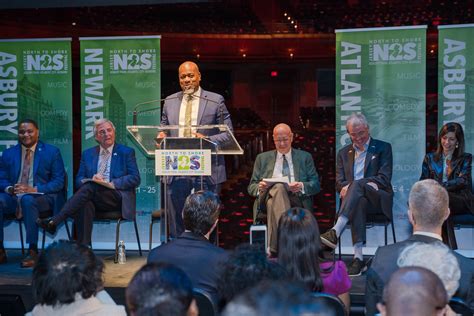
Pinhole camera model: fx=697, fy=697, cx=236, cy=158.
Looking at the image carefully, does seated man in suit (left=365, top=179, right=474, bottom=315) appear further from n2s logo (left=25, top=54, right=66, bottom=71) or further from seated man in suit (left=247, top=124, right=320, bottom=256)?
n2s logo (left=25, top=54, right=66, bottom=71)

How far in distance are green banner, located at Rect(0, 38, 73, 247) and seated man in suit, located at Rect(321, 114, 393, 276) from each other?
8.67ft

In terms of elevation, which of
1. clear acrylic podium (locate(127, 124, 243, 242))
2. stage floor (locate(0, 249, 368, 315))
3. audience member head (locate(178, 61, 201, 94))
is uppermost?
audience member head (locate(178, 61, 201, 94))

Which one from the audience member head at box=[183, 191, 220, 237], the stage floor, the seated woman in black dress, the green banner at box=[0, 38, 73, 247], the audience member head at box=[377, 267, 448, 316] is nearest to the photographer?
the audience member head at box=[377, 267, 448, 316]

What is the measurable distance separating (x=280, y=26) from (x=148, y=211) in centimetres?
1139

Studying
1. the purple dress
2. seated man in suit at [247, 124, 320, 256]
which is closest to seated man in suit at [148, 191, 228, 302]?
the purple dress

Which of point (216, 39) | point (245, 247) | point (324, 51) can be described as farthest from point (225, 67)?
point (245, 247)

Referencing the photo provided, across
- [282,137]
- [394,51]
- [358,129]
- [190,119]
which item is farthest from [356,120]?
[190,119]

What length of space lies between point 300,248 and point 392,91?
366cm

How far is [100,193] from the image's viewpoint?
5.78m

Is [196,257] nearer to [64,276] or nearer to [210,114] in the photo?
[64,276]

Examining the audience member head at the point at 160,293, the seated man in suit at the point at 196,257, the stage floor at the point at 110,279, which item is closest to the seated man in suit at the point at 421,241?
the seated man in suit at the point at 196,257

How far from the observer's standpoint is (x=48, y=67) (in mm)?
6586

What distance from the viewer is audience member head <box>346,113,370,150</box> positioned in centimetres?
550

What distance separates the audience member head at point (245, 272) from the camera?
6.79 feet
